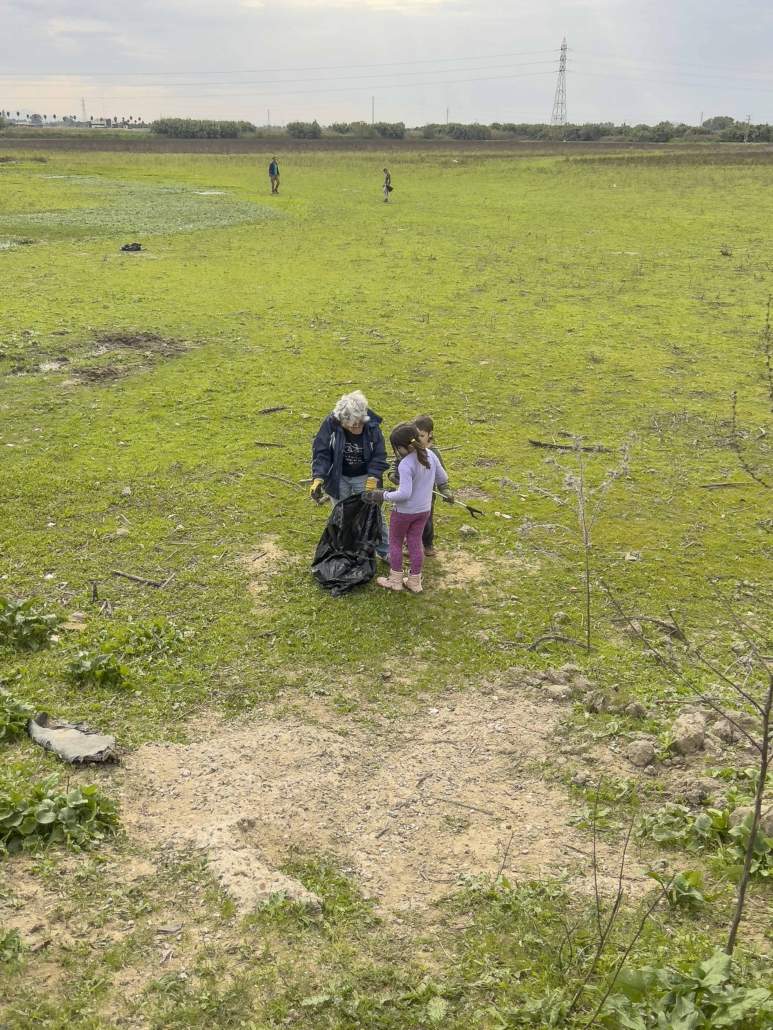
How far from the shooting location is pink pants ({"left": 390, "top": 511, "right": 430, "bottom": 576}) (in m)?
7.23

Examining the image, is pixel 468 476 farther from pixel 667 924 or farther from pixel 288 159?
pixel 288 159

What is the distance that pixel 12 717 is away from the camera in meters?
5.44

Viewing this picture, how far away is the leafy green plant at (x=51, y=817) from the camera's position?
4.42m

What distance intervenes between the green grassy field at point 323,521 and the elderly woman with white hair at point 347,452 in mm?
883

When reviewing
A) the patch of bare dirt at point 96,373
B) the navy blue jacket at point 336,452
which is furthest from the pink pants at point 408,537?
the patch of bare dirt at point 96,373

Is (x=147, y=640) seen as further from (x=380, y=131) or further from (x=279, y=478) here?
(x=380, y=131)

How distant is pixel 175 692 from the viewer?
238 inches

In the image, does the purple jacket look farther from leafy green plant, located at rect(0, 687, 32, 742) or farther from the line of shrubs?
the line of shrubs

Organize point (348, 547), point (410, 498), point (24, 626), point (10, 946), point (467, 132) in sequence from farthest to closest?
point (467, 132)
point (348, 547)
point (410, 498)
point (24, 626)
point (10, 946)

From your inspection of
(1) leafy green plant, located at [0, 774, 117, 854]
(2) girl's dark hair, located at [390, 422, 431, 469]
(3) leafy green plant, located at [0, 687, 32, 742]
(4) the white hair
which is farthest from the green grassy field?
(4) the white hair

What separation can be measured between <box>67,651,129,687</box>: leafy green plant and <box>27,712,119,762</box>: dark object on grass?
0.53m

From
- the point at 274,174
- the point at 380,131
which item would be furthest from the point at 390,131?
the point at 274,174

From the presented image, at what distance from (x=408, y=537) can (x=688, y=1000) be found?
4.48 metres

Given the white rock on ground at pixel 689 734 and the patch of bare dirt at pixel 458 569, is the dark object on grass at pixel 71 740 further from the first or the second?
the white rock on ground at pixel 689 734
